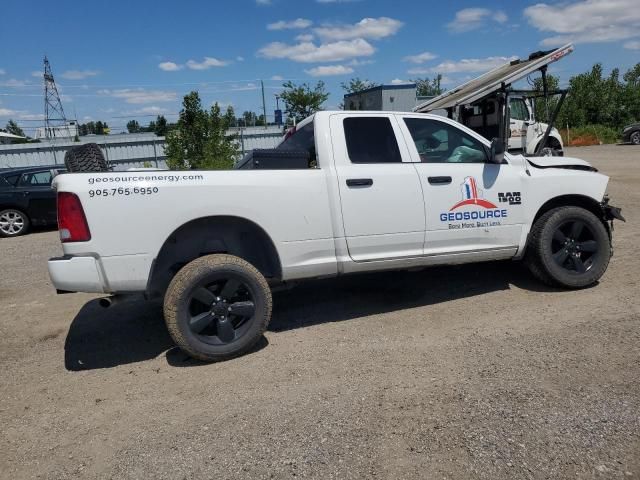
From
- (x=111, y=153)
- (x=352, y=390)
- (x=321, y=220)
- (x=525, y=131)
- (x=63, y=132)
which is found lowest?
(x=352, y=390)

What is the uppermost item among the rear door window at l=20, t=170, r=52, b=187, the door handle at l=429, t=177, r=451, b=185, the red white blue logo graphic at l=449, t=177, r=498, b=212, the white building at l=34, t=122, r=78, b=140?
the white building at l=34, t=122, r=78, b=140

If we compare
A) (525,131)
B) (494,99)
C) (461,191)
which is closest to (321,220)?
(461,191)

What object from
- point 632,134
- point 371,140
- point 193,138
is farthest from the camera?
point 632,134

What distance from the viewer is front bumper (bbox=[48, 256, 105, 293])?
357cm

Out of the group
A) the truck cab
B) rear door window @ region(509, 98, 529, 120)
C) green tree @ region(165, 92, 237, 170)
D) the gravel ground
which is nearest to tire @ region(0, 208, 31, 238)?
green tree @ region(165, 92, 237, 170)

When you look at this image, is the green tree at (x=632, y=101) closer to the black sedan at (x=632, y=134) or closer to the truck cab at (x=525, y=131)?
the black sedan at (x=632, y=134)

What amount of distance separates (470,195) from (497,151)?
476mm

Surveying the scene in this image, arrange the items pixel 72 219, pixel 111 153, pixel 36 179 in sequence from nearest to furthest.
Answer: pixel 72 219 → pixel 36 179 → pixel 111 153

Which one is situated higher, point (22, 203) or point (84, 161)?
point (84, 161)

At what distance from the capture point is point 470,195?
15.0 ft

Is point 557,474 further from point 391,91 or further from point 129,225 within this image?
point 391,91

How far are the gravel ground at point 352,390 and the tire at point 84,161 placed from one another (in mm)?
1582

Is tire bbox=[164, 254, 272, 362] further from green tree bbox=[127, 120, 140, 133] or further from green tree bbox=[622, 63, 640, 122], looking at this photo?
green tree bbox=[622, 63, 640, 122]

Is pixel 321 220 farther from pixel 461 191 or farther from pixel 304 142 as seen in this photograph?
pixel 461 191
